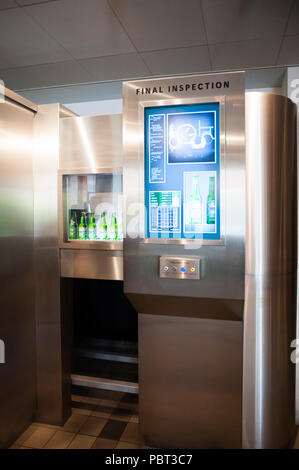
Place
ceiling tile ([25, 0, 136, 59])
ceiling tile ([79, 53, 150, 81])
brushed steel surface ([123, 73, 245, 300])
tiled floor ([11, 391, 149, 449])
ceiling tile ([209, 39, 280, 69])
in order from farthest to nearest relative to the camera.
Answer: ceiling tile ([79, 53, 150, 81]) → ceiling tile ([209, 39, 280, 69]) → tiled floor ([11, 391, 149, 449]) → ceiling tile ([25, 0, 136, 59]) → brushed steel surface ([123, 73, 245, 300])

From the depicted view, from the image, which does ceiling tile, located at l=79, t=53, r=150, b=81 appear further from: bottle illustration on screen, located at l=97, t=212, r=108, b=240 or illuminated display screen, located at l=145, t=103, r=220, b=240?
bottle illustration on screen, located at l=97, t=212, r=108, b=240

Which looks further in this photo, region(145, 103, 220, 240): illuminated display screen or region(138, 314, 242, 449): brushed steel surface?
region(138, 314, 242, 449): brushed steel surface

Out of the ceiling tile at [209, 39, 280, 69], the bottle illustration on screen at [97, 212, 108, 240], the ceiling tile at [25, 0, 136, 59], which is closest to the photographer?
the ceiling tile at [25, 0, 136, 59]

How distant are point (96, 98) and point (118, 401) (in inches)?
105

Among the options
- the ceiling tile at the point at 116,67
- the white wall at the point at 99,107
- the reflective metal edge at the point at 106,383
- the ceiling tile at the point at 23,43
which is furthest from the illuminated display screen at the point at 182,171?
the white wall at the point at 99,107

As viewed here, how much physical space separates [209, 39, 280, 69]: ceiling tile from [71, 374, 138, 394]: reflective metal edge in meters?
2.40

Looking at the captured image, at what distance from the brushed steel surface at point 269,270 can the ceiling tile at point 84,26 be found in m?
A: 1.00

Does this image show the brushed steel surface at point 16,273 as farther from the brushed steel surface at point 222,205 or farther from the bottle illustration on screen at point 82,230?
the brushed steel surface at point 222,205

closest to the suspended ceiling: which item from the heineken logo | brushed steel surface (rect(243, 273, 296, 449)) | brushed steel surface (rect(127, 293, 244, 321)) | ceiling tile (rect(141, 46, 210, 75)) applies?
ceiling tile (rect(141, 46, 210, 75))

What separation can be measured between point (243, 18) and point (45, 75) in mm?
1644

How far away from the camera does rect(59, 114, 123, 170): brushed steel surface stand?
2279 millimetres

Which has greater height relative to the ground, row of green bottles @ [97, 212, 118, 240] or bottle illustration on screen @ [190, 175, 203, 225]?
bottle illustration on screen @ [190, 175, 203, 225]

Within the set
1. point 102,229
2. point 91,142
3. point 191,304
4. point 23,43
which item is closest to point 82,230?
point 102,229

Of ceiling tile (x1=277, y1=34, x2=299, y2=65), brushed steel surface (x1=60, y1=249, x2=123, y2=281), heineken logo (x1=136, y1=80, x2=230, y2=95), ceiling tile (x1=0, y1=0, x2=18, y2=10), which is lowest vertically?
brushed steel surface (x1=60, y1=249, x2=123, y2=281)
